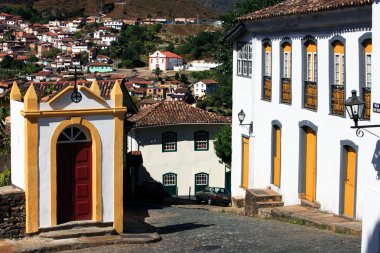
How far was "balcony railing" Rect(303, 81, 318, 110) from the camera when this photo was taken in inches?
715

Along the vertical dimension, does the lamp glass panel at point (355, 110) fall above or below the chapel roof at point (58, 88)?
below

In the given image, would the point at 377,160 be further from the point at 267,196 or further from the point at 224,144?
the point at 224,144

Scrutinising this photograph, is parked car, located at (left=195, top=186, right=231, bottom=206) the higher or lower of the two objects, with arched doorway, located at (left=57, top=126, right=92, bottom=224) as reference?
lower

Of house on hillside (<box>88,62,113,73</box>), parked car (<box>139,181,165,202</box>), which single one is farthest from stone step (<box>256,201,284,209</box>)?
house on hillside (<box>88,62,113,73</box>)

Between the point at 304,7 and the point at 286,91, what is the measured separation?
96.6 inches

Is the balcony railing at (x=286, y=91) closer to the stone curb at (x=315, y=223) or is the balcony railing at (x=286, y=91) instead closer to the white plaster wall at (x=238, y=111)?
the white plaster wall at (x=238, y=111)

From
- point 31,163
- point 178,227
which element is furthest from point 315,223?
point 31,163

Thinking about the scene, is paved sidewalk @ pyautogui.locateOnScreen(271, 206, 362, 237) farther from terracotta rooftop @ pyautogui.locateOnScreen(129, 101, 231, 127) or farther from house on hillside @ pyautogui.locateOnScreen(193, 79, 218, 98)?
house on hillside @ pyautogui.locateOnScreen(193, 79, 218, 98)

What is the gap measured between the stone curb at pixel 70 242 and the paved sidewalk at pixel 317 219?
140 inches

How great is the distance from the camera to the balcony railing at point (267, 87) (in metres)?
20.9

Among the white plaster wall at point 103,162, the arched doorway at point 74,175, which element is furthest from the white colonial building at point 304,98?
the arched doorway at point 74,175

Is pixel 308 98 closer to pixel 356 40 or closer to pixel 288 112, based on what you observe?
pixel 288 112

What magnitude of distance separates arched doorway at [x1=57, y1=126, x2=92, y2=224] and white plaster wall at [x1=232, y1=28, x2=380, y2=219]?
5102 millimetres

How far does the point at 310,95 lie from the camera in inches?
727
